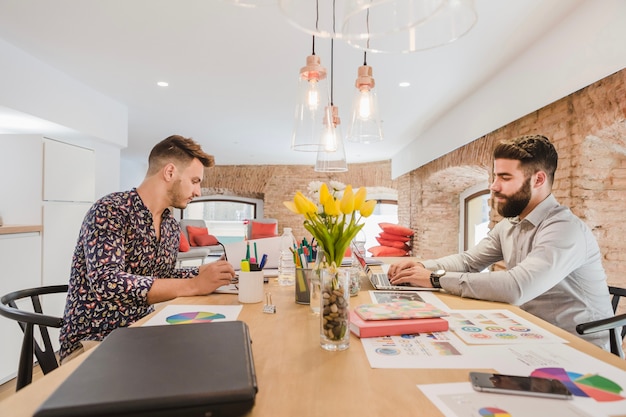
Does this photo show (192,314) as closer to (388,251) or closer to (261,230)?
(388,251)

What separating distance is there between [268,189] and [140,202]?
26.9 feet

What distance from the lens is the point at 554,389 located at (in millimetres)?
686

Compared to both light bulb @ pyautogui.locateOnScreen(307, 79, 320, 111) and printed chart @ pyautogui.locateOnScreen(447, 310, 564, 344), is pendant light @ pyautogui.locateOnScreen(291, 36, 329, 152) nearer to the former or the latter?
light bulb @ pyautogui.locateOnScreen(307, 79, 320, 111)

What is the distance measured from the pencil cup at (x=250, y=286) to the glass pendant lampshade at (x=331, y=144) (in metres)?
1.01

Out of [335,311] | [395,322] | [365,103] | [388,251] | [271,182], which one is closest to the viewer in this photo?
[335,311]

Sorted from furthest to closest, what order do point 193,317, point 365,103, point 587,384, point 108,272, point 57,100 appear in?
point 57,100, point 365,103, point 108,272, point 193,317, point 587,384

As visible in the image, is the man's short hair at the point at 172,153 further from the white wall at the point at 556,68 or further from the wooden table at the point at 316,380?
the white wall at the point at 556,68

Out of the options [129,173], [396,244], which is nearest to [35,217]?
[396,244]

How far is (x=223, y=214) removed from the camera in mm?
11195

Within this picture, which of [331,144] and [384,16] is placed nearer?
[384,16]

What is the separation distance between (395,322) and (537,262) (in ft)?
2.44

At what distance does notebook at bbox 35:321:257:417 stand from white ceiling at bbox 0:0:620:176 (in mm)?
1700

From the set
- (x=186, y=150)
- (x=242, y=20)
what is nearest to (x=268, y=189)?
(x=242, y=20)

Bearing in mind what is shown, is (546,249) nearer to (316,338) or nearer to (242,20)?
(316,338)
